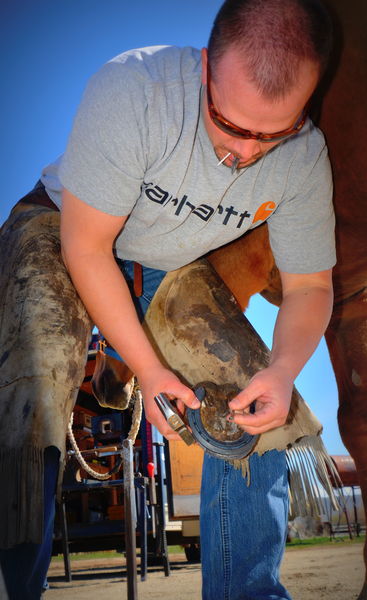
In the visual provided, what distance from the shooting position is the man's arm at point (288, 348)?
111 cm

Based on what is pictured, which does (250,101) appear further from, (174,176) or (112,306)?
(112,306)

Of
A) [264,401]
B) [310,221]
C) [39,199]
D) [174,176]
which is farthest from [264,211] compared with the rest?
[39,199]

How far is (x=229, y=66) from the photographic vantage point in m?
1.05

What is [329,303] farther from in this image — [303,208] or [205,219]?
[205,219]

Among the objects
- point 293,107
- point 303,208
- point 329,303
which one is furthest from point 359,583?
point 293,107

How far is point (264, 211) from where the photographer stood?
139cm

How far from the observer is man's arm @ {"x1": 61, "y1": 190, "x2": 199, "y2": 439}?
115 cm

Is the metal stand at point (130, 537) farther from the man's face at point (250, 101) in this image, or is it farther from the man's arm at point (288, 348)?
the man's face at point (250, 101)

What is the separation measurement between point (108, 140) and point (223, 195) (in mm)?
322

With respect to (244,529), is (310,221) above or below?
above

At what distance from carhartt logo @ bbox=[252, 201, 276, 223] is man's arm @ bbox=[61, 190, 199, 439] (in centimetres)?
38

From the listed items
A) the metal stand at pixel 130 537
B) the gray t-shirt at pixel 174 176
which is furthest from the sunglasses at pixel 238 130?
the metal stand at pixel 130 537

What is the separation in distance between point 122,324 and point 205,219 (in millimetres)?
362

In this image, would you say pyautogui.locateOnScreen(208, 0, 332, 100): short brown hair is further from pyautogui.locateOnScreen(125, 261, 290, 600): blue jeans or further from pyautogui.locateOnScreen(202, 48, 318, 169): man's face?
pyautogui.locateOnScreen(125, 261, 290, 600): blue jeans
